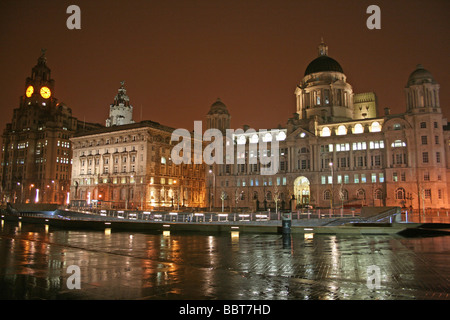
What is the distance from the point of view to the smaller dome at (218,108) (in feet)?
348

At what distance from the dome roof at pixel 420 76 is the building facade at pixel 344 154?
193 mm

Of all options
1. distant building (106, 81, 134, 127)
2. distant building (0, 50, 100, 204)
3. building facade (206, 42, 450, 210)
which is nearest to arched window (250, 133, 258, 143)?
building facade (206, 42, 450, 210)

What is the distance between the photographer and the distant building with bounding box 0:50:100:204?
129 m

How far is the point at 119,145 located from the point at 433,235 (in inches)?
3650

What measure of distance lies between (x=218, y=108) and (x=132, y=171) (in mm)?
31957

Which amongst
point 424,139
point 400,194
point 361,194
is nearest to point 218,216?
point 361,194

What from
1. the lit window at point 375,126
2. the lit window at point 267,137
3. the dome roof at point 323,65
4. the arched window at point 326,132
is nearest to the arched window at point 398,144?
the lit window at point 375,126

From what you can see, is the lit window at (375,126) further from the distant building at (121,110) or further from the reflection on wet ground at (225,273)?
the distant building at (121,110)

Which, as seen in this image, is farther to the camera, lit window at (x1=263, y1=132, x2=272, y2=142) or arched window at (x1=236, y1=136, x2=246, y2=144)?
arched window at (x1=236, y1=136, x2=246, y2=144)

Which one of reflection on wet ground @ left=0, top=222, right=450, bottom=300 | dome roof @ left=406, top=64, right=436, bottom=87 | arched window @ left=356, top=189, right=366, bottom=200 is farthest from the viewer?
arched window @ left=356, top=189, right=366, bottom=200

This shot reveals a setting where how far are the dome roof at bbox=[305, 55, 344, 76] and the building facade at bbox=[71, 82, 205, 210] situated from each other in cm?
4736

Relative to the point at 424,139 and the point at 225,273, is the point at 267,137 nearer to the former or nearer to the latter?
the point at 424,139

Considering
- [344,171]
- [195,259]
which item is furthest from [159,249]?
[344,171]

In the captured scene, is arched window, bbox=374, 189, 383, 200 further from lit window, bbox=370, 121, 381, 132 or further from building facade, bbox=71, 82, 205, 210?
building facade, bbox=71, 82, 205, 210
